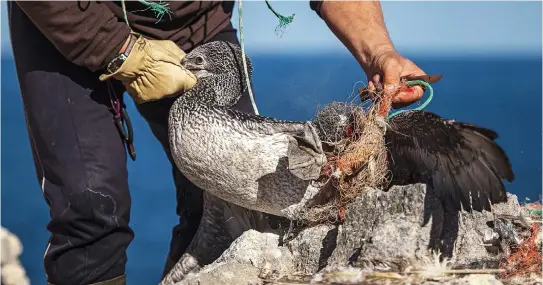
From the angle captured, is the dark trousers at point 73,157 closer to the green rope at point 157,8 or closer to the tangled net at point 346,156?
the green rope at point 157,8

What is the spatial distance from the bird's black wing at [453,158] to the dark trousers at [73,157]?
701mm

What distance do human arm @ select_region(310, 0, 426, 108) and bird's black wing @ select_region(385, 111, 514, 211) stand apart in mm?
169

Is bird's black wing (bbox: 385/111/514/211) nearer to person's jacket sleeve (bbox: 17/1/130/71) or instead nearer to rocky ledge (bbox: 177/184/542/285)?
rocky ledge (bbox: 177/184/542/285)

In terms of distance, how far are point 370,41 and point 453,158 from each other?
49 cm

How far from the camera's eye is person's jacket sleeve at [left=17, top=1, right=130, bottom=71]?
1486 millimetres

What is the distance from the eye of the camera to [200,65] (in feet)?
5.51

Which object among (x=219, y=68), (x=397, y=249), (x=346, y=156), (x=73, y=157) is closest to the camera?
(x=397, y=249)

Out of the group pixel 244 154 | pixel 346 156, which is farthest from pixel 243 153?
pixel 346 156

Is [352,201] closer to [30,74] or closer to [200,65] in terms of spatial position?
[200,65]

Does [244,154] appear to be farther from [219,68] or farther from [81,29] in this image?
[81,29]

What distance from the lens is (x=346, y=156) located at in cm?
140

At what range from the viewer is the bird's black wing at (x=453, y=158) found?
3.98 feet

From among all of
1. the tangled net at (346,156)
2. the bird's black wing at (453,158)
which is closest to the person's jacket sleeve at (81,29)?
the tangled net at (346,156)

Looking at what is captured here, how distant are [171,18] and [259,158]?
0.50m
